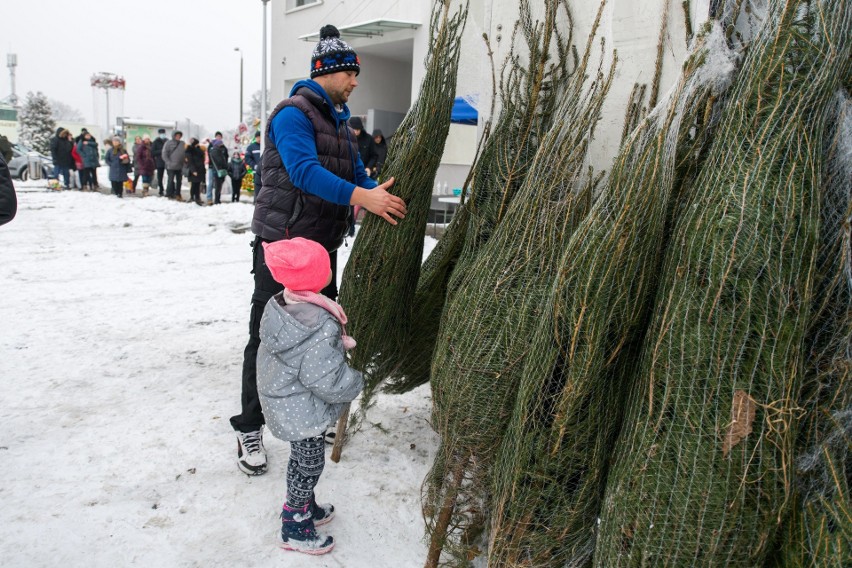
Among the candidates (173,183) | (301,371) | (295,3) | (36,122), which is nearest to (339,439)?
(301,371)

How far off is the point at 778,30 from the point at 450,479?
1.77 m

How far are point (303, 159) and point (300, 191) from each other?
0.73 feet

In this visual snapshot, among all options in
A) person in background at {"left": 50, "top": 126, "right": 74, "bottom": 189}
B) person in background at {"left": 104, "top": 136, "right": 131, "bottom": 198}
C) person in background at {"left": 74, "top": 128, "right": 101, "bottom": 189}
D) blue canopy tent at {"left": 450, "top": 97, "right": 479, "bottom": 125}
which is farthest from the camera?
person in background at {"left": 50, "top": 126, "right": 74, "bottom": 189}

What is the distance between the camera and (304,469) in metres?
2.51

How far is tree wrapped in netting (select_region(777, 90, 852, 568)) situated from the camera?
1.58m

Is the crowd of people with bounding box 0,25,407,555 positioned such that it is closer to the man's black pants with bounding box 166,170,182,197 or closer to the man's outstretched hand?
the man's outstretched hand

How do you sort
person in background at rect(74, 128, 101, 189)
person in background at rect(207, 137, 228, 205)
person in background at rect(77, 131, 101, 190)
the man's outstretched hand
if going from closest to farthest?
the man's outstretched hand < person in background at rect(207, 137, 228, 205) < person in background at rect(74, 128, 101, 189) < person in background at rect(77, 131, 101, 190)

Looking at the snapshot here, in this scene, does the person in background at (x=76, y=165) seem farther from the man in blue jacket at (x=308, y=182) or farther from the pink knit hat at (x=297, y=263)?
the pink knit hat at (x=297, y=263)

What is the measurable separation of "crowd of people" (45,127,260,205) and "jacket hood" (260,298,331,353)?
12204 millimetres

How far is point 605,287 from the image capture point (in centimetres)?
181

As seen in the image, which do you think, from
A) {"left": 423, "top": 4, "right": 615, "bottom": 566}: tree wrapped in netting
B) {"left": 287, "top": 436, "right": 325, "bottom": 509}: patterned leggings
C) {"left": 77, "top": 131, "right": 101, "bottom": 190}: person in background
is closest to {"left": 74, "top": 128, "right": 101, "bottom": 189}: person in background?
{"left": 77, "top": 131, "right": 101, "bottom": 190}: person in background

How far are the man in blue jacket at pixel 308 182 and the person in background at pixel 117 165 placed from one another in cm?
1497

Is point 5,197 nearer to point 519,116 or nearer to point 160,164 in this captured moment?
point 519,116

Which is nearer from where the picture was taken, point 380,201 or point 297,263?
point 297,263
